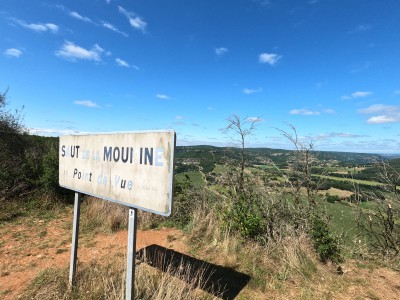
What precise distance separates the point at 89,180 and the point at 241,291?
2535mm

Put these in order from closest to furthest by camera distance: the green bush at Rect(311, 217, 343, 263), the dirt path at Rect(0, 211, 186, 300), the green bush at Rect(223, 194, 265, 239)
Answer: the dirt path at Rect(0, 211, 186, 300), the green bush at Rect(311, 217, 343, 263), the green bush at Rect(223, 194, 265, 239)

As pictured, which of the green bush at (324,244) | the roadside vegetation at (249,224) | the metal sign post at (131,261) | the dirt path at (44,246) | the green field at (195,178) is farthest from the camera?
the green field at (195,178)

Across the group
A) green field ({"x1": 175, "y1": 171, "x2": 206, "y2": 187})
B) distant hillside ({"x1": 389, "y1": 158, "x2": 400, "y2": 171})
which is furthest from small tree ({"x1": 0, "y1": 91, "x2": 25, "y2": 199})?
distant hillside ({"x1": 389, "y1": 158, "x2": 400, "y2": 171})

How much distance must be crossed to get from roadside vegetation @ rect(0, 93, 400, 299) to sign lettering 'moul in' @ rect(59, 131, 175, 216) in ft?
3.97

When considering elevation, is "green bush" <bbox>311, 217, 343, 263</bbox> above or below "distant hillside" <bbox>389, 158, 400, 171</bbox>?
below

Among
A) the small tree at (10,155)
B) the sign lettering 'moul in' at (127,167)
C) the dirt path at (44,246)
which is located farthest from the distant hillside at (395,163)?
the small tree at (10,155)

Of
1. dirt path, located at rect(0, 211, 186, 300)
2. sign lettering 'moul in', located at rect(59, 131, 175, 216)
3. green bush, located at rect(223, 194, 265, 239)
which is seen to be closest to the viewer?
sign lettering 'moul in', located at rect(59, 131, 175, 216)

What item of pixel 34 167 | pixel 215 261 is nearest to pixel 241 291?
pixel 215 261

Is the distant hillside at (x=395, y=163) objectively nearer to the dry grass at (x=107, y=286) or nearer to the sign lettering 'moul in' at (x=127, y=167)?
the dry grass at (x=107, y=286)

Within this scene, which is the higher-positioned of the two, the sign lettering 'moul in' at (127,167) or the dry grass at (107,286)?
the sign lettering 'moul in' at (127,167)

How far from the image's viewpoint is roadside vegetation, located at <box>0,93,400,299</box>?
11.6 feet

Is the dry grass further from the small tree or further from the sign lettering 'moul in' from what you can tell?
the small tree

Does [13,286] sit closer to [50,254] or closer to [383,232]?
[50,254]

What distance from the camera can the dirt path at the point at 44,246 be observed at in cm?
399
